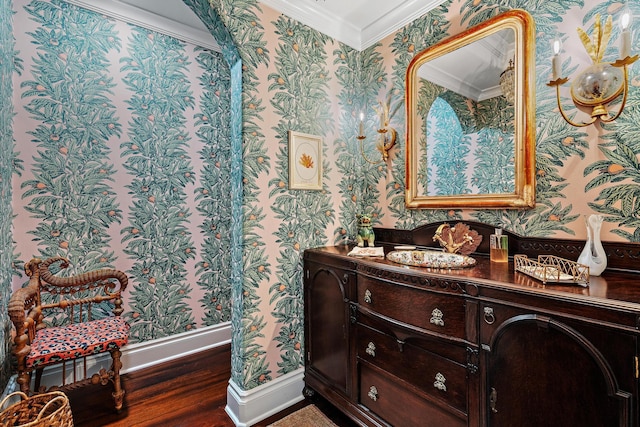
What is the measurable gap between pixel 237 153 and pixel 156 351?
190 cm

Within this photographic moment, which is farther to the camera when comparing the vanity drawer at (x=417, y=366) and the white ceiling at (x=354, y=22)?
the white ceiling at (x=354, y=22)

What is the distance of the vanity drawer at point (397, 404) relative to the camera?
4.15 ft

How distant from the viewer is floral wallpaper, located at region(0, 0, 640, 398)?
1400 millimetres

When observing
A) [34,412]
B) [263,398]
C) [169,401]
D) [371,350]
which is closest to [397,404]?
[371,350]

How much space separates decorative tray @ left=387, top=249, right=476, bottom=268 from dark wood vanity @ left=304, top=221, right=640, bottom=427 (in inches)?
1.8

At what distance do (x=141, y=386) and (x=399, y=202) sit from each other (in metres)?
2.36

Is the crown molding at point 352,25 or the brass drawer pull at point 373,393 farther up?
the crown molding at point 352,25

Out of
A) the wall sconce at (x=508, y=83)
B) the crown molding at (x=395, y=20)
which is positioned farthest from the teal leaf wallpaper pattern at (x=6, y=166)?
the wall sconce at (x=508, y=83)

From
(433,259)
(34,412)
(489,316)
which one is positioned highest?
(433,259)

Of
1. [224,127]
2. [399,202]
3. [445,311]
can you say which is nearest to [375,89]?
[399,202]

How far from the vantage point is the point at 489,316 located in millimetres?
1088

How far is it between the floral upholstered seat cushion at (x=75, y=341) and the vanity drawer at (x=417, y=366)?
5.15 ft

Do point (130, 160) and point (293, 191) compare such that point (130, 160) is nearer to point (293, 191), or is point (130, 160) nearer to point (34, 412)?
point (293, 191)

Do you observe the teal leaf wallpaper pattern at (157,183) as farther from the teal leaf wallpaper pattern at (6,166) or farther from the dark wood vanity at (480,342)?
the dark wood vanity at (480,342)
